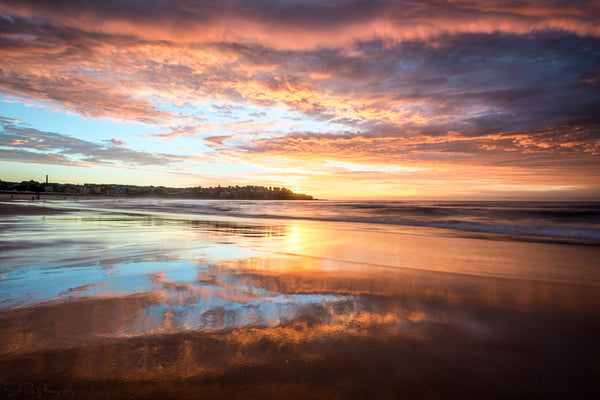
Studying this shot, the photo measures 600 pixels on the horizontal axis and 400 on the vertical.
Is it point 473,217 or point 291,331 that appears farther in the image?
point 473,217

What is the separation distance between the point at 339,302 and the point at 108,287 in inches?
124

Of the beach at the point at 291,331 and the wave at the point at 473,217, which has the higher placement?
the wave at the point at 473,217

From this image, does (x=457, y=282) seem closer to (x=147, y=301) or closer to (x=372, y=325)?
(x=372, y=325)

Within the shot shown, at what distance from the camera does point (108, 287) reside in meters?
3.89

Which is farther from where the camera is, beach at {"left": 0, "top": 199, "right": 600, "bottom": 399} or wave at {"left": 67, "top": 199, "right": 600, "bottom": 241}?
wave at {"left": 67, "top": 199, "right": 600, "bottom": 241}

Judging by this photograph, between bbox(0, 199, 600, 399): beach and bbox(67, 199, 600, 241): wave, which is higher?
bbox(67, 199, 600, 241): wave

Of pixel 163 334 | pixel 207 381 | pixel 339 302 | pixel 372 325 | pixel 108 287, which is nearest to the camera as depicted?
pixel 207 381

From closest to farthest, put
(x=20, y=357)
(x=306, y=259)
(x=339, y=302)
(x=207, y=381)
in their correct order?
(x=207, y=381) < (x=20, y=357) < (x=339, y=302) < (x=306, y=259)

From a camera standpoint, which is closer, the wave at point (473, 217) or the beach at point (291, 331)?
the beach at point (291, 331)

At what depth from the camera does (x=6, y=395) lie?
5.92 feet

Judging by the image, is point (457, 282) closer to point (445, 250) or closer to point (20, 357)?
point (445, 250)

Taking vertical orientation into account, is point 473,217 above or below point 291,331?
above

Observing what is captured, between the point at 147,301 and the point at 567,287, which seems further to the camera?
the point at 567,287

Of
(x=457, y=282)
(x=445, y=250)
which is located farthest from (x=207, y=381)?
(x=445, y=250)
